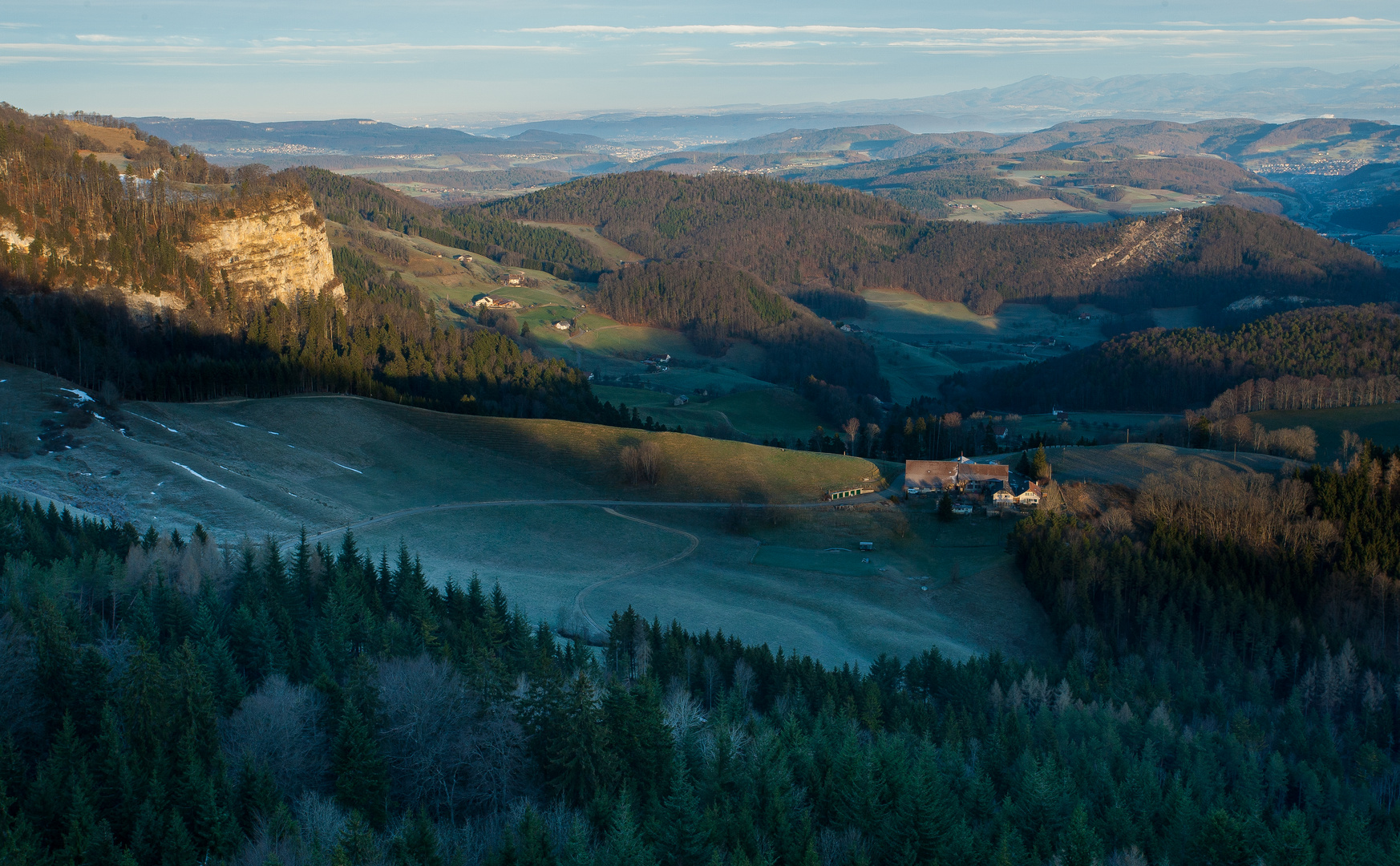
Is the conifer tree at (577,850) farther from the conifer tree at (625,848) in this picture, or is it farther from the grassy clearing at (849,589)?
the grassy clearing at (849,589)

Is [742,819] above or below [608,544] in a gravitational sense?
above

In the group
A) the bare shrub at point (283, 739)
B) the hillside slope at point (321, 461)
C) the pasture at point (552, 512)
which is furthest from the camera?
the hillside slope at point (321, 461)

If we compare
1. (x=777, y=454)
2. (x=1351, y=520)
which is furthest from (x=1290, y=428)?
(x=777, y=454)

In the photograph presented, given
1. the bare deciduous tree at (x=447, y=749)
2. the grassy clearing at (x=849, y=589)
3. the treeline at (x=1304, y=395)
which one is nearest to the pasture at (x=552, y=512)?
the grassy clearing at (x=849, y=589)

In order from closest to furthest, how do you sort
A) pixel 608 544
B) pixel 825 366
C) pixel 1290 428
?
pixel 608 544, pixel 1290 428, pixel 825 366

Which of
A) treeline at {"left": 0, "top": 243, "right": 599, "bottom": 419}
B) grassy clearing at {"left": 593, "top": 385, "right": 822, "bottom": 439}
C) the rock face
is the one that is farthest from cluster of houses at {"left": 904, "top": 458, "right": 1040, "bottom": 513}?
the rock face

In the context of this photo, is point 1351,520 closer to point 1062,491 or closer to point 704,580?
point 1062,491
